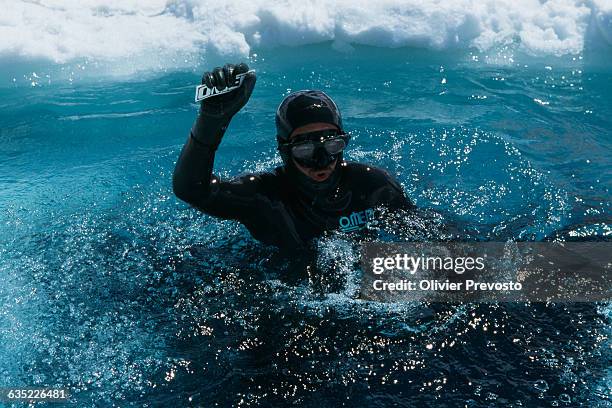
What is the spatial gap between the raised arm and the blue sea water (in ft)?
1.75

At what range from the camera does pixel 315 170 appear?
3.25m

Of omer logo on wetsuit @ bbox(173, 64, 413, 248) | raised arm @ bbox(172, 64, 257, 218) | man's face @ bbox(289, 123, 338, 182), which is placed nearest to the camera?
raised arm @ bbox(172, 64, 257, 218)

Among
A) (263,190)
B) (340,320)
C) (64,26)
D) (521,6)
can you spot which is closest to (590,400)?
(340,320)

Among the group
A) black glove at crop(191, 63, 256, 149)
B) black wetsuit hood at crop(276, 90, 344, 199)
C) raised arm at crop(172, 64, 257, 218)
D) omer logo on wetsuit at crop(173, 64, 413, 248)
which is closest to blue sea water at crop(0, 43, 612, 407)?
omer logo on wetsuit at crop(173, 64, 413, 248)

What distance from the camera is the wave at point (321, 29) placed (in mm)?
7320

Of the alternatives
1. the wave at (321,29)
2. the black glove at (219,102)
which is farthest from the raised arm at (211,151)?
the wave at (321,29)

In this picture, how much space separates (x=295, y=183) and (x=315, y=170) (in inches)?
9.5

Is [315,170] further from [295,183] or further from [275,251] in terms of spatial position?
[275,251]

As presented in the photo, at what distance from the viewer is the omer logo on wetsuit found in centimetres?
285

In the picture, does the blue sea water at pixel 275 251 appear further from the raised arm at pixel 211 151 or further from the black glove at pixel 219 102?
the black glove at pixel 219 102

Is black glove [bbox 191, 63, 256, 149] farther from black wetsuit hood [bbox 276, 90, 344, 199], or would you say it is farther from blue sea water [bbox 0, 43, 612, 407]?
blue sea water [bbox 0, 43, 612, 407]

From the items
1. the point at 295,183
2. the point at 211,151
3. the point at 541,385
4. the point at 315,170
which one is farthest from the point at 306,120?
the point at 541,385

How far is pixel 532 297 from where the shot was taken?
3.17 meters

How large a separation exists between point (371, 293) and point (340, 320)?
0.30 metres
